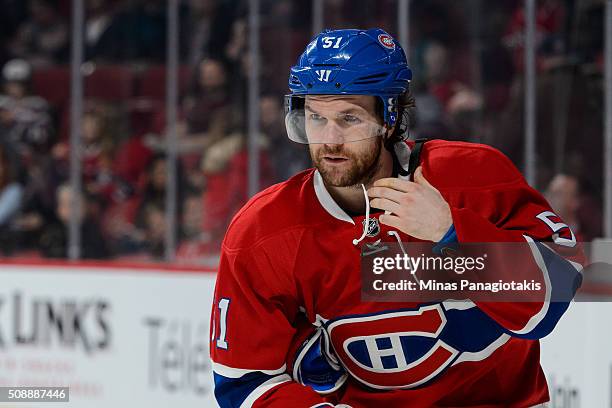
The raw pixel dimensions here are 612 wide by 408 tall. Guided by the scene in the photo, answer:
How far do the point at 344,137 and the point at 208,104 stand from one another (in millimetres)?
2770

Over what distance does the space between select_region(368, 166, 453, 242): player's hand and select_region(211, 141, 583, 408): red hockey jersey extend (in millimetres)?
173

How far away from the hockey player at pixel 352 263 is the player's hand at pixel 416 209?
0.11m

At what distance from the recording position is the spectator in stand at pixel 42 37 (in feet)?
16.8

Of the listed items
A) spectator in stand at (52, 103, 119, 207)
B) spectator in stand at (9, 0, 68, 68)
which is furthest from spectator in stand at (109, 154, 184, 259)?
spectator in stand at (9, 0, 68, 68)

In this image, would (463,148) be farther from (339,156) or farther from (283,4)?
(283,4)

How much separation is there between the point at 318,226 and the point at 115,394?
8.75 ft

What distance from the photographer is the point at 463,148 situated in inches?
82.4

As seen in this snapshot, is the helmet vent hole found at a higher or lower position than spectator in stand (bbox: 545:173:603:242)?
higher

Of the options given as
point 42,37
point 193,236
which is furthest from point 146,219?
point 42,37

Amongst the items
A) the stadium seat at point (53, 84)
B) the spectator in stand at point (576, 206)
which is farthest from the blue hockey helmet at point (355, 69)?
the stadium seat at point (53, 84)

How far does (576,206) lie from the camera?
142 inches

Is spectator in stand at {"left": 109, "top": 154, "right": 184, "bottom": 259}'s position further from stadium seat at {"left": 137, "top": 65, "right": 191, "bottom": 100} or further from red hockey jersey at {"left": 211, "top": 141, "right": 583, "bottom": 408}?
red hockey jersey at {"left": 211, "top": 141, "right": 583, "bottom": 408}

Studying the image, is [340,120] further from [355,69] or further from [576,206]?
[576,206]

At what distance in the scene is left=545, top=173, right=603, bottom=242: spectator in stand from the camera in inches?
140
